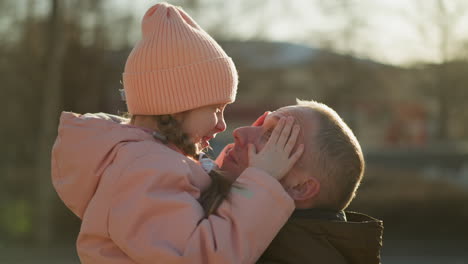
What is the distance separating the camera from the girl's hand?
2.36 metres

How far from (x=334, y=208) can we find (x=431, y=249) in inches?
466

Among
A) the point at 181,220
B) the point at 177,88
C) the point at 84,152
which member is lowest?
the point at 181,220

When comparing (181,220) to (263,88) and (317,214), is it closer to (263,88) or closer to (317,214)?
(317,214)

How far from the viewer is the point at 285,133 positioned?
243 centimetres

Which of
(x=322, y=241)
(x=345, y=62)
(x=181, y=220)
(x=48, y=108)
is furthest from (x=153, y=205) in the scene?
(x=345, y=62)

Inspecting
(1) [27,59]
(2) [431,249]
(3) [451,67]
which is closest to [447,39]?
(3) [451,67]

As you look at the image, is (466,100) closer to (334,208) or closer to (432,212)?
(432,212)

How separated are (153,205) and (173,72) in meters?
0.54

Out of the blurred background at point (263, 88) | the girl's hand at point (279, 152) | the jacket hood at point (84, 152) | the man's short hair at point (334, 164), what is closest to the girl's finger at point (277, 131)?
the girl's hand at point (279, 152)

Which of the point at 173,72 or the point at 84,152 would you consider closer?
the point at 84,152

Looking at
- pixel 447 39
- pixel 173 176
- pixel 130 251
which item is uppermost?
pixel 173 176

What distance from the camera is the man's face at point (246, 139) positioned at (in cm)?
249

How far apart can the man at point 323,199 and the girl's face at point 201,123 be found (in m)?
0.11

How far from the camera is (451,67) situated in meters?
15.9
